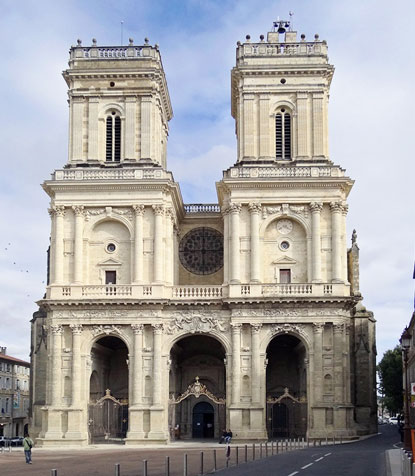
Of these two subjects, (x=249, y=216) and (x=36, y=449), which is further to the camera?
(x=249, y=216)

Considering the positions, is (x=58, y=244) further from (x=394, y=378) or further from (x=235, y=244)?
(x=394, y=378)

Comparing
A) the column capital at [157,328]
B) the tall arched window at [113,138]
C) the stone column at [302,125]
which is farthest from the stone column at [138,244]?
the stone column at [302,125]

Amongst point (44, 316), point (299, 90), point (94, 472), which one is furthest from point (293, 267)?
point (94, 472)

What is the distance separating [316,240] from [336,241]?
1.36 meters

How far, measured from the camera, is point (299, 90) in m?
64.0

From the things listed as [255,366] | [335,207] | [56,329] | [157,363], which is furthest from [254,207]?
[56,329]

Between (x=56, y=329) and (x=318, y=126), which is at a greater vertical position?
(x=318, y=126)

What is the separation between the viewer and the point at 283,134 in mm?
63812

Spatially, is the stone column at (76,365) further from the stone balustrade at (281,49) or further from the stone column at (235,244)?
the stone balustrade at (281,49)

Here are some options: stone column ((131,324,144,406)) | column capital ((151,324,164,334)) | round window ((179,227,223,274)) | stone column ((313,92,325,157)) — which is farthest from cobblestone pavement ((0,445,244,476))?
stone column ((313,92,325,157))

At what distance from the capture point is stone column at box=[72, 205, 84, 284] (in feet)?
199

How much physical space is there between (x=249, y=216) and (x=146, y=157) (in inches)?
335

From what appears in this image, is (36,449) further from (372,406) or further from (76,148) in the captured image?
(372,406)

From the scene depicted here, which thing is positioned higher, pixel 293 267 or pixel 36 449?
pixel 293 267
